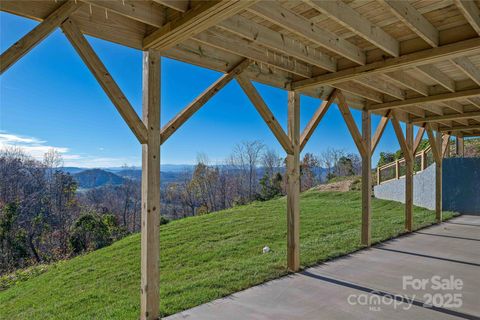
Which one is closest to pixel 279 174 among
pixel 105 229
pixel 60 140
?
pixel 105 229

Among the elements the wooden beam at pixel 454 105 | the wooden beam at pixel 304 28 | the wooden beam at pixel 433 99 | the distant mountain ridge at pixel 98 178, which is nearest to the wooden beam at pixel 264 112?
the wooden beam at pixel 304 28

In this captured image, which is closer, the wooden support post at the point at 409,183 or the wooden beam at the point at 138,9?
the wooden beam at the point at 138,9

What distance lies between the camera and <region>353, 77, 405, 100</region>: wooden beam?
14.8 ft

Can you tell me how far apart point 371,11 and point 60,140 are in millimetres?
25122

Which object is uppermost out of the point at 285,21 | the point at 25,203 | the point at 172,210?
the point at 285,21

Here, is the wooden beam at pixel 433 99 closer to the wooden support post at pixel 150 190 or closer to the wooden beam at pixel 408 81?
the wooden beam at pixel 408 81

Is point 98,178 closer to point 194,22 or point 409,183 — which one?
point 409,183

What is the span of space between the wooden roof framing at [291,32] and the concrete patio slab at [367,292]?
2.43 meters

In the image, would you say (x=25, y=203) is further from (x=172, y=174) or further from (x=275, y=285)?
(x=275, y=285)

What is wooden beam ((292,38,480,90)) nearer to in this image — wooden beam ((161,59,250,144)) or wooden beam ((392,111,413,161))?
wooden beam ((161,59,250,144))

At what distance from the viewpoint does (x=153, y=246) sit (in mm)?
2705

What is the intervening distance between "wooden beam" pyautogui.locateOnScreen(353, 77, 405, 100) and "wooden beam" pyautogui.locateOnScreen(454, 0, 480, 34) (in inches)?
68.0

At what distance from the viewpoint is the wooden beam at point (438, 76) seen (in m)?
4.10

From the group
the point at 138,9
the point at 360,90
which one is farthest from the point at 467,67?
the point at 138,9
